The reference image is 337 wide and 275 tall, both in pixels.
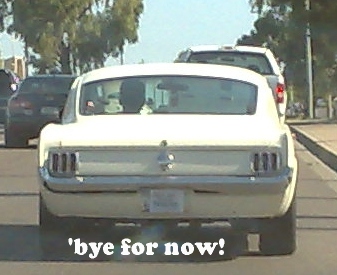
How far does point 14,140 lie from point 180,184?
15.9 meters

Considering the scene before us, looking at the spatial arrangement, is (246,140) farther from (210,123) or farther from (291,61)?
(291,61)

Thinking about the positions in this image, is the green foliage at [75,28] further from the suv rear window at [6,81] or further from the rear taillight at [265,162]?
the rear taillight at [265,162]

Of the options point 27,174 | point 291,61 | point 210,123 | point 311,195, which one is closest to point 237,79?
point 210,123

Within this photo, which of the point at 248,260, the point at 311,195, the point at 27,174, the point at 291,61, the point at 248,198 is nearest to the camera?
the point at 248,198

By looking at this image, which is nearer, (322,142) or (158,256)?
(158,256)

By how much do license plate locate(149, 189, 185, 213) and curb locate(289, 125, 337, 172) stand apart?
10952 millimetres

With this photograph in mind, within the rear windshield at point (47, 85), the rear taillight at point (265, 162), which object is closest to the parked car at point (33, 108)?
the rear windshield at point (47, 85)

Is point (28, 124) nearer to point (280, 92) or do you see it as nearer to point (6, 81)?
point (280, 92)

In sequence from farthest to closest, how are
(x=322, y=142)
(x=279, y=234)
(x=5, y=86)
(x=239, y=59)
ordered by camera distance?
(x=5, y=86), (x=322, y=142), (x=239, y=59), (x=279, y=234)

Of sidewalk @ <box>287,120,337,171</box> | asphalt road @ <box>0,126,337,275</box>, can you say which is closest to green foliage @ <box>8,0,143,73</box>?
sidewalk @ <box>287,120,337,171</box>

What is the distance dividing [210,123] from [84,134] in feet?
3.33

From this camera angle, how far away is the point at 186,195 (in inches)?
354

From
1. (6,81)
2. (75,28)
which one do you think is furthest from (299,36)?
(6,81)

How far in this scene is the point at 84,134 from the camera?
30.2ft
